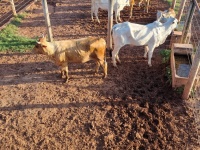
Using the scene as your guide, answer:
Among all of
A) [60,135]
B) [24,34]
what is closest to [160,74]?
[60,135]

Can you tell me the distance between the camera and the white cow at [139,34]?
6.91 metres

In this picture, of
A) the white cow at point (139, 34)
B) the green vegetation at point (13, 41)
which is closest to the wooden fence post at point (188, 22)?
the white cow at point (139, 34)

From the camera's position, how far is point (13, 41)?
8.77 meters

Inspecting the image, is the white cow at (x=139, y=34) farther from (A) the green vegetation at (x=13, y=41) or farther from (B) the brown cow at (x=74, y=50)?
(A) the green vegetation at (x=13, y=41)

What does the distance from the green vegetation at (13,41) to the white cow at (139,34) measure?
127 inches

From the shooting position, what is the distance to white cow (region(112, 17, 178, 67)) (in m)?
6.91

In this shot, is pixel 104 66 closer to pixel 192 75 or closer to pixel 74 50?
pixel 74 50

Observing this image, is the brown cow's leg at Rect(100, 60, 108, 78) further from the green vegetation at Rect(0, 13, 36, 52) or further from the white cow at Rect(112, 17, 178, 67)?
the green vegetation at Rect(0, 13, 36, 52)

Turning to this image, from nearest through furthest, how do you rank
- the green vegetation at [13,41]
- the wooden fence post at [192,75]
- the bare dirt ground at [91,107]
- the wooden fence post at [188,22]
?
the bare dirt ground at [91,107] < the wooden fence post at [192,75] < the wooden fence post at [188,22] < the green vegetation at [13,41]

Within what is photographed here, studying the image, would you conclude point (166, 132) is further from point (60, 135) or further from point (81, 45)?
point (81, 45)

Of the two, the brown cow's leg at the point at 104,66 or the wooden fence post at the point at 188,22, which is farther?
the wooden fence post at the point at 188,22

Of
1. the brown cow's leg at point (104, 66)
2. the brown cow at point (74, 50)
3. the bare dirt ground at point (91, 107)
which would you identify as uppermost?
the brown cow at point (74, 50)

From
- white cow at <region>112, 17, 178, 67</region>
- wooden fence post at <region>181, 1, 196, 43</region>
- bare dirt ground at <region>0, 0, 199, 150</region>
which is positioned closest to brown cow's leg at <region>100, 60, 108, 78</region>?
bare dirt ground at <region>0, 0, 199, 150</region>

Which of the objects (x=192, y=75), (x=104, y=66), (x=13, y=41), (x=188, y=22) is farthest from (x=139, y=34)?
(x=13, y=41)
